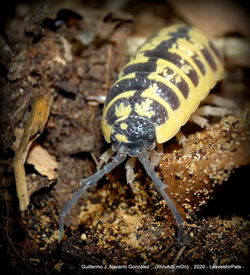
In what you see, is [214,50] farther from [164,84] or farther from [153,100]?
[153,100]

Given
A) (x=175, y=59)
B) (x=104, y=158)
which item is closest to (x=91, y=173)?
(x=104, y=158)

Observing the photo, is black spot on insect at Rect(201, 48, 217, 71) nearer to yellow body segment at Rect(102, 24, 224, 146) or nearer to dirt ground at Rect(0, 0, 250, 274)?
yellow body segment at Rect(102, 24, 224, 146)

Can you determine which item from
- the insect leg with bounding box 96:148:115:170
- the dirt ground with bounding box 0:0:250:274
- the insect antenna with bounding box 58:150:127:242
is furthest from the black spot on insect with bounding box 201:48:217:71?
the insect antenna with bounding box 58:150:127:242

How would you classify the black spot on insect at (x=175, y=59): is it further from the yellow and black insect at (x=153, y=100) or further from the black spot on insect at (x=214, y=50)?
the black spot on insect at (x=214, y=50)

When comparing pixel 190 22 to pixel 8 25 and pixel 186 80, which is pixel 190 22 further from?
pixel 8 25

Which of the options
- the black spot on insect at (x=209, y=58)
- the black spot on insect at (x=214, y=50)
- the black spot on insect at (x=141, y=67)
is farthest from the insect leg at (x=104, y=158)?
the black spot on insect at (x=214, y=50)

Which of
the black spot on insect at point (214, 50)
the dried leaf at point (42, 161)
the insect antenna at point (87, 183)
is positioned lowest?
the dried leaf at point (42, 161)
